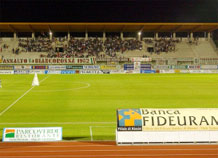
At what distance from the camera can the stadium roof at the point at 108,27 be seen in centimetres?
5856

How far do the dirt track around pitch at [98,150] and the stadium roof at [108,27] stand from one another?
51.0m

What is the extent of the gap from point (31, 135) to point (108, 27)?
176 feet

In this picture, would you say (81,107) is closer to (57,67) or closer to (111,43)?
(57,67)

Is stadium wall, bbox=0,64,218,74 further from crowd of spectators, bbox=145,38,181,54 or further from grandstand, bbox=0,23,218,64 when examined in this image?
crowd of spectators, bbox=145,38,181,54

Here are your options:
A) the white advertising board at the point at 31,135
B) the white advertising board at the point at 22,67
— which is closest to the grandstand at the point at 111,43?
the white advertising board at the point at 22,67

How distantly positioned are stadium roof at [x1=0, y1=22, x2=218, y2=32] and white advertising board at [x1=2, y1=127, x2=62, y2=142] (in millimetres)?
50426

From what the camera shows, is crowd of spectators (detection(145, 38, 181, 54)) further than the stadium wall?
Yes

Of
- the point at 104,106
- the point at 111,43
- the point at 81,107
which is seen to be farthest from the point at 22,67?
the point at 104,106

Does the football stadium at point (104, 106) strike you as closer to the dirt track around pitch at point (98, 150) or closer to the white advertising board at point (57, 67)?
the dirt track around pitch at point (98, 150)

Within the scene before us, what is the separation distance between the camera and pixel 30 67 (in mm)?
47062

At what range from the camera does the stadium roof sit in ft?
192

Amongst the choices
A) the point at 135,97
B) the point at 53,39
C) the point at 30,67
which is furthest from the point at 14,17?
the point at 135,97

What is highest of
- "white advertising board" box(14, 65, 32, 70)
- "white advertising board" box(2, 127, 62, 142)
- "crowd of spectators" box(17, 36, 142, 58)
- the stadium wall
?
"crowd of spectators" box(17, 36, 142, 58)

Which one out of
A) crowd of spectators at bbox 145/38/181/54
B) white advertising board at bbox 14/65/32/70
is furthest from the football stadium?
crowd of spectators at bbox 145/38/181/54
